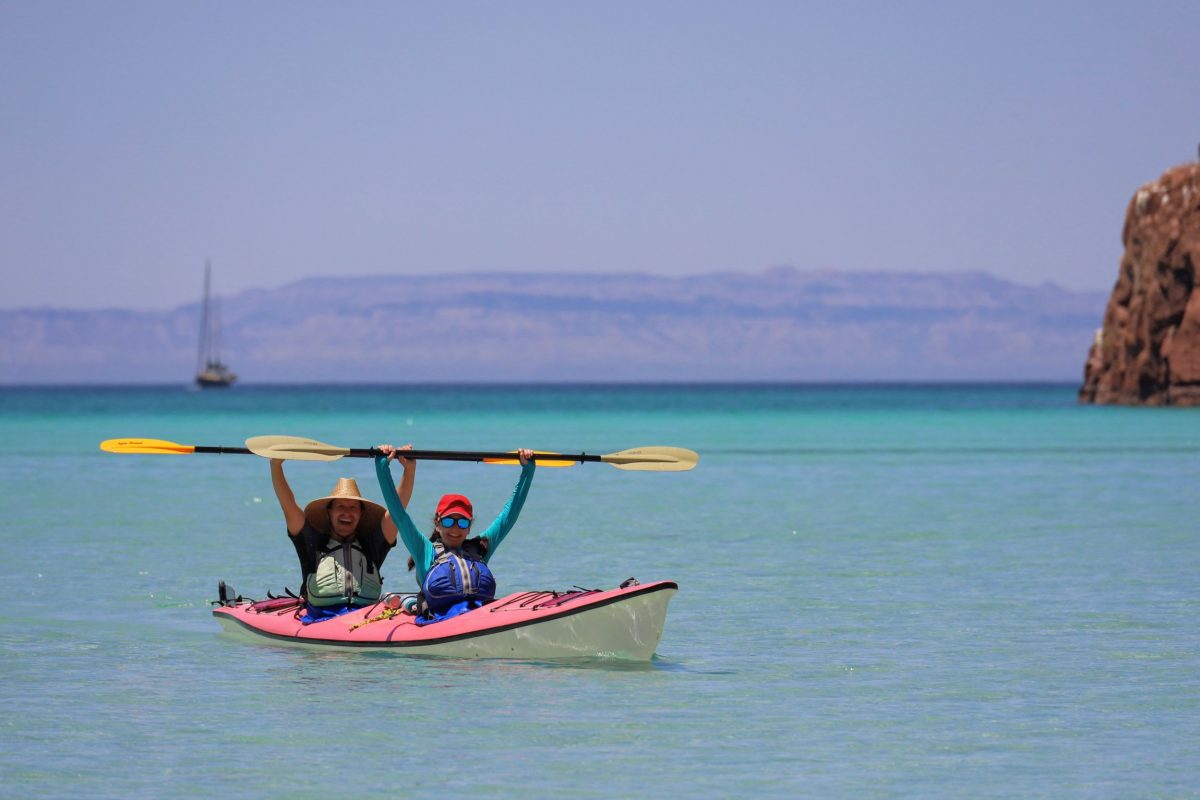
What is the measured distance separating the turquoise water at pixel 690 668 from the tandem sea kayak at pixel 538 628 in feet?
0.56

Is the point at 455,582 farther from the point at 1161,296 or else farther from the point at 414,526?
the point at 1161,296

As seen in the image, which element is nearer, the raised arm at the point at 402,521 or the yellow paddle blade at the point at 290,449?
the raised arm at the point at 402,521

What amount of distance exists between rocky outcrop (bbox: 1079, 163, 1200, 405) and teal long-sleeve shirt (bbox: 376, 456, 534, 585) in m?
88.3

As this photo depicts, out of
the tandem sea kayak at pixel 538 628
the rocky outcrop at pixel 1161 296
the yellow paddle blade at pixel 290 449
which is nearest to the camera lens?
the tandem sea kayak at pixel 538 628

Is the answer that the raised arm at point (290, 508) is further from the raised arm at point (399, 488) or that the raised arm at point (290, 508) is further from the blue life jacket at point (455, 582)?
the blue life jacket at point (455, 582)

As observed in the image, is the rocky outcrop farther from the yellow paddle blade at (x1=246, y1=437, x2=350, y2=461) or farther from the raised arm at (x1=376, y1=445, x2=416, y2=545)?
the raised arm at (x1=376, y1=445, x2=416, y2=545)

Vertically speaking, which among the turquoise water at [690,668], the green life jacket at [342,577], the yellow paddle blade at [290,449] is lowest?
the turquoise water at [690,668]

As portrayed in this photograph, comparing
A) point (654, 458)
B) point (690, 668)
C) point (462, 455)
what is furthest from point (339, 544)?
point (690, 668)

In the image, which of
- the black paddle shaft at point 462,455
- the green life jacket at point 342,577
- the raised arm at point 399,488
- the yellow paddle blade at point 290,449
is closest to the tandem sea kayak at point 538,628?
the green life jacket at point 342,577

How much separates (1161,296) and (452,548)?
301 feet

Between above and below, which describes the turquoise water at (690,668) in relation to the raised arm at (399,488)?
below

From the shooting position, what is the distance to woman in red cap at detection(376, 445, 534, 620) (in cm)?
1461

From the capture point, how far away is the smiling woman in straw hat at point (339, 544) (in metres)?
15.3

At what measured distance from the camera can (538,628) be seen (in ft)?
47.6
